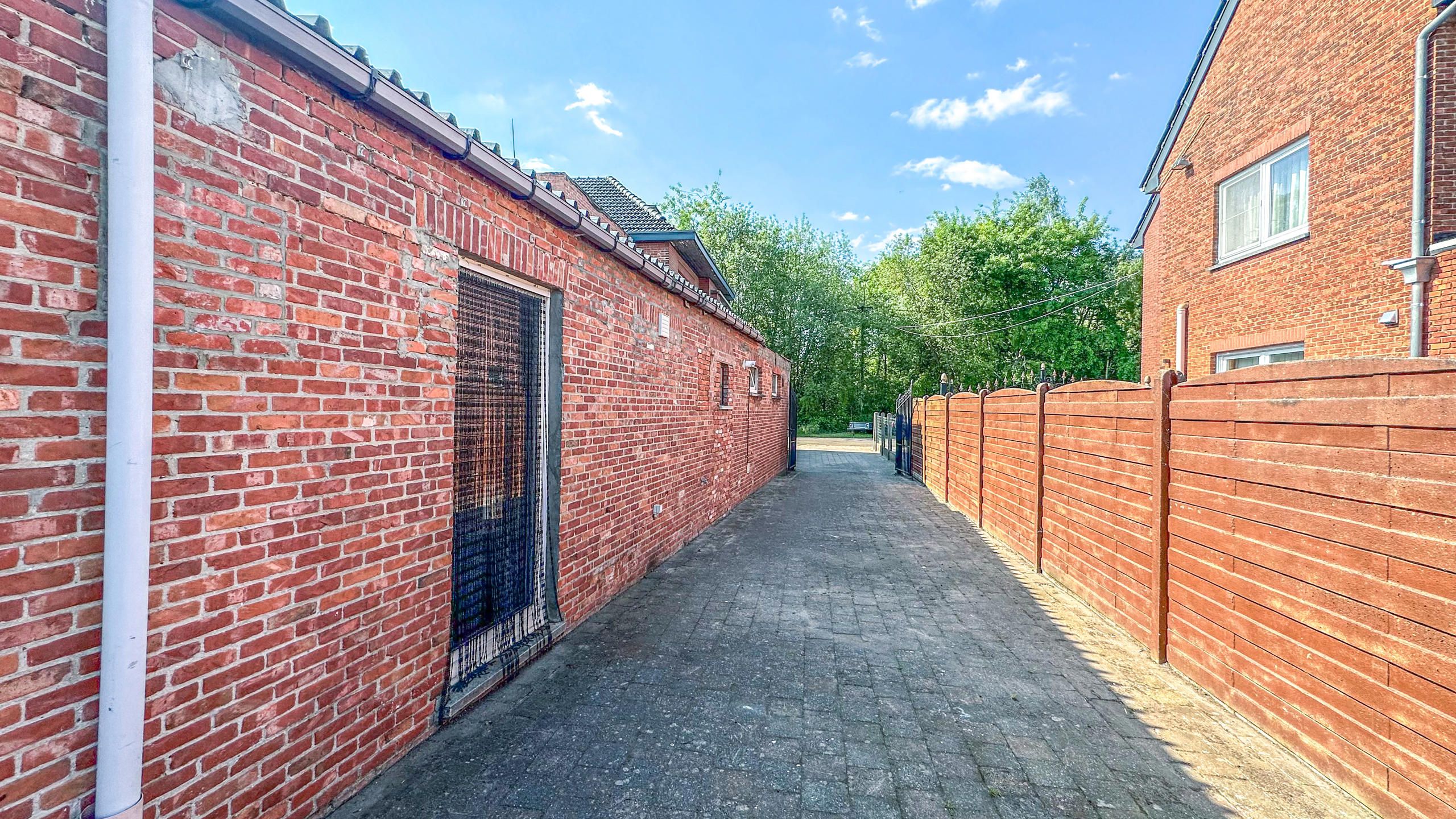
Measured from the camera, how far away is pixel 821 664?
3.65 metres

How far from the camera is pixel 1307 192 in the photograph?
308 inches

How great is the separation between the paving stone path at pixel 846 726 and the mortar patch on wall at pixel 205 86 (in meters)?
2.55

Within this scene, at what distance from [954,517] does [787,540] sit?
3218mm

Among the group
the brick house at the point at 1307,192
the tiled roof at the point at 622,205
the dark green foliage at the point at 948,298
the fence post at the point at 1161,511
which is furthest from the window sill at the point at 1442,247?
the dark green foliage at the point at 948,298

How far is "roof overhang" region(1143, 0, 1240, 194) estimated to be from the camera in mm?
9367

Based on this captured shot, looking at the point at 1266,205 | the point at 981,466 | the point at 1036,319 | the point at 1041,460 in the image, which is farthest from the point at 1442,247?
the point at 1036,319

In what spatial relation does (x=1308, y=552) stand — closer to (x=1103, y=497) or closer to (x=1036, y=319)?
(x=1103, y=497)

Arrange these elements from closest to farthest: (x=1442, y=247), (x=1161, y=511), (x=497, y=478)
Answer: (x=497, y=478), (x=1161, y=511), (x=1442, y=247)

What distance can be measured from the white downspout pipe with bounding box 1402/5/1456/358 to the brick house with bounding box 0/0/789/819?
9.05 m

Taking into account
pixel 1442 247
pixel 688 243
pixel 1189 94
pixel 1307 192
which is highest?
pixel 1189 94

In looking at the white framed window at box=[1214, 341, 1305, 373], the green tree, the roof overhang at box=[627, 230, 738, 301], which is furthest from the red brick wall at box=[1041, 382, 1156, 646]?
the green tree

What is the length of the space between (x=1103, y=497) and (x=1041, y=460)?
4.59 feet

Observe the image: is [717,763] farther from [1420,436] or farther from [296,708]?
[1420,436]

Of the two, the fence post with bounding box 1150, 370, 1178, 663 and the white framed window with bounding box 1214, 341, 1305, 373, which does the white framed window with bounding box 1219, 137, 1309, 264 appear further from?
the fence post with bounding box 1150, 370, 1178, 663
